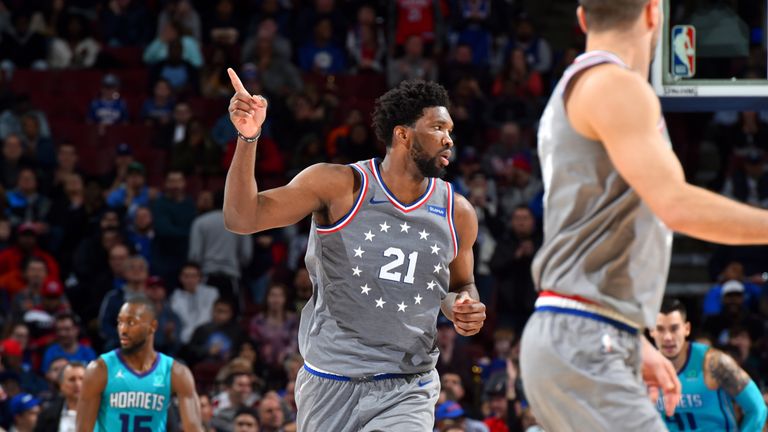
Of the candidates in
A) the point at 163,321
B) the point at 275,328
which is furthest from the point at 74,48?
the point at 275,328

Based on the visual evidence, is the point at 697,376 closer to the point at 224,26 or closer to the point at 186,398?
the point at 186,398

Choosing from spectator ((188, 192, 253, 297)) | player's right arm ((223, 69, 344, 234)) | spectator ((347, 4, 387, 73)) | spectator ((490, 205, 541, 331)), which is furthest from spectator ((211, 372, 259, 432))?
spectator ((347, 4, 387, 73))

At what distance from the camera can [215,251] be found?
534 inches

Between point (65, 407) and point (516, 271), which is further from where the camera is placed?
point (516, 271)

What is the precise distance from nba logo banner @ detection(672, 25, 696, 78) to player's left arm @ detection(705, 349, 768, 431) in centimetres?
199

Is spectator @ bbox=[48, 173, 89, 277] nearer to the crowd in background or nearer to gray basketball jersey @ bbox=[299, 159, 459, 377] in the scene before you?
the crowd in background

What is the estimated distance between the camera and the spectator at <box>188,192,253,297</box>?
13.5 meters

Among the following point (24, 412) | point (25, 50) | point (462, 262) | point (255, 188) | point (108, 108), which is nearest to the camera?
point (255, 188)

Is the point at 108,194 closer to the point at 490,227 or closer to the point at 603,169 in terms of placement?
the point at 490,227

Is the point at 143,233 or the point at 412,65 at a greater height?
the point at 412,65

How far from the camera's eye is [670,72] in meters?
6.77

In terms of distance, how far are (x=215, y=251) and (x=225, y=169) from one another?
1686mm

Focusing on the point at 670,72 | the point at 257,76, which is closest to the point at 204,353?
the point at 257,76

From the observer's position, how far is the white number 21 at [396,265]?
550 cm
